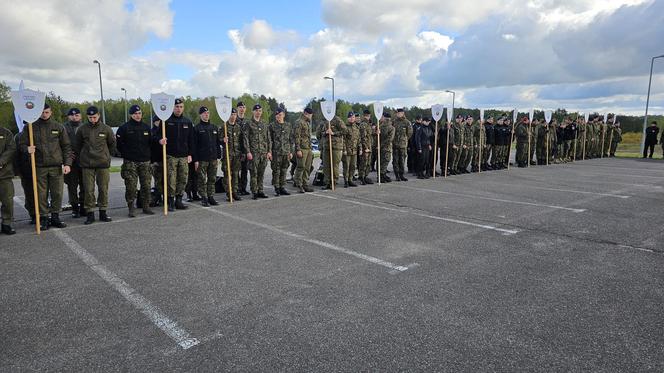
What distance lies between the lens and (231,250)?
581cm

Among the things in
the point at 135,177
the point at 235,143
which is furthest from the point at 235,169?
the point at 135,177

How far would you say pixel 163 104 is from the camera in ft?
27.5

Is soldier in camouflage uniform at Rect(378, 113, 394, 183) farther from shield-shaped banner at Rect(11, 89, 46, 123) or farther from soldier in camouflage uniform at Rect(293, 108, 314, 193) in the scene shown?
shield-shaped banner at Rect(11, 89, 46, 123)

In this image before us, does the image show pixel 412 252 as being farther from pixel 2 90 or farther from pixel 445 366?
pixel 2 90

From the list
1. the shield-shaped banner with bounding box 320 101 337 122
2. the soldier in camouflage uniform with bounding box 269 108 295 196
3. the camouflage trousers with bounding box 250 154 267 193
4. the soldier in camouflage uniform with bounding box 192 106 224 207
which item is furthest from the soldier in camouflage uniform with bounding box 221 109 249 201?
the shield-shaped banner with bounding box 320 101 337 122

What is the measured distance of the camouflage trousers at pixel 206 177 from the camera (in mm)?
9336

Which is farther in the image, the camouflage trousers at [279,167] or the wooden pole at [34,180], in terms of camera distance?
the camouflage trousers at [279,167]

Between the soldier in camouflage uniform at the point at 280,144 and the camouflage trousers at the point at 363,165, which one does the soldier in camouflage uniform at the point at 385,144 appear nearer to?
the camouflage trousers at the point at 363,165

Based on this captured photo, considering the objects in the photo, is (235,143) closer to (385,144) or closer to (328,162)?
(328,162)

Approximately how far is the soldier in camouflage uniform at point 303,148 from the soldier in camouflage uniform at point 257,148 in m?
0.93

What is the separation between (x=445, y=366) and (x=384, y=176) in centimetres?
1034

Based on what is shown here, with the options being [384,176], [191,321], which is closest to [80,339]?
[191,321]

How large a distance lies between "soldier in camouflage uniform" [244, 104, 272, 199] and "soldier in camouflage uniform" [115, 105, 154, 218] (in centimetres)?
234

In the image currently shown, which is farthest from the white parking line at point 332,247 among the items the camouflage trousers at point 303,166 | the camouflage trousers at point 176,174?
the camouflage trousers at point 303,166
